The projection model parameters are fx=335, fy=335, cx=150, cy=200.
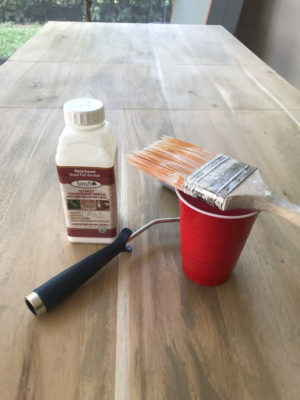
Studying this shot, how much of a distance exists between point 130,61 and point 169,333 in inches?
44.4

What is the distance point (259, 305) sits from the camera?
443 mm

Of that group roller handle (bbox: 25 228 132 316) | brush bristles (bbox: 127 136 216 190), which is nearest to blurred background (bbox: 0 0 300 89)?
brush bristles (bbox: 127 136 216 190)

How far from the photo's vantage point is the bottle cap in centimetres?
40

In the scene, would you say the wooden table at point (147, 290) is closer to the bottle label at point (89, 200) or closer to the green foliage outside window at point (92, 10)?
the bottle label at point (89, 200)

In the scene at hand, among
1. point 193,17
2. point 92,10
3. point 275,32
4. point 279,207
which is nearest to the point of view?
point 279,207

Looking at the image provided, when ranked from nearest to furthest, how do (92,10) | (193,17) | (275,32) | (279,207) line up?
(279,207)
(275,32)
(193,17)
(92,10)

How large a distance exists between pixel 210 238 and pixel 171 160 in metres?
0.12

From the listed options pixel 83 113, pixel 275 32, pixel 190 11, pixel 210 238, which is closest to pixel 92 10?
pixel 190 11

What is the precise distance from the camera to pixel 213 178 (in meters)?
0.39

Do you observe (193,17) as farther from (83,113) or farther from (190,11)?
(83,113)

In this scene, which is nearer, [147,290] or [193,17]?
[147,290]

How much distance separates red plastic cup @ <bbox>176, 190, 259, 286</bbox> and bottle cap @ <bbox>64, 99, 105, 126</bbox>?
14 cm

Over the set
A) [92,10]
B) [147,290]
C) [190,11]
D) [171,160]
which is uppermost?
[171,160]

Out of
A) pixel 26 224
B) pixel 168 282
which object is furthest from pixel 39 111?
pixel 168 282
